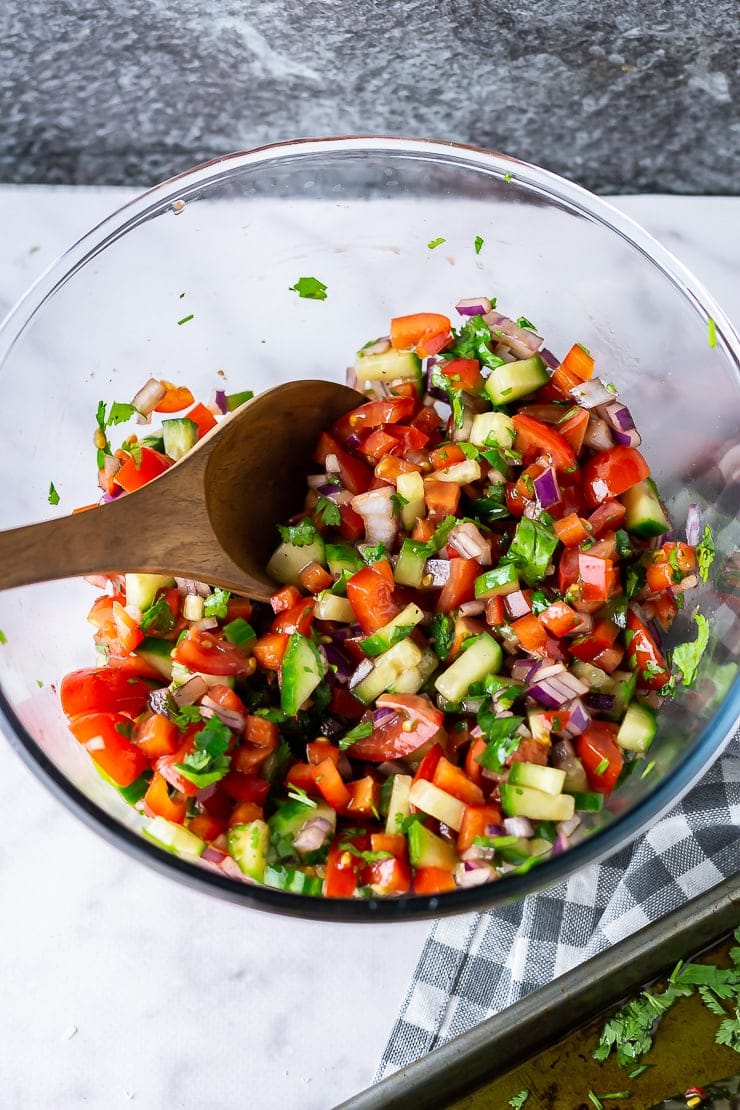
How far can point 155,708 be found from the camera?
1.89 metres

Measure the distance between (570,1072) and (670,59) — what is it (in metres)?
2.43

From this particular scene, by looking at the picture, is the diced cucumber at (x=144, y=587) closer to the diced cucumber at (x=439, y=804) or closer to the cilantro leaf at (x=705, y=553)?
the diced cucumber at (x=439, y=804)

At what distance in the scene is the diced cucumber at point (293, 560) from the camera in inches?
79.4

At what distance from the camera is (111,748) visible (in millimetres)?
1866

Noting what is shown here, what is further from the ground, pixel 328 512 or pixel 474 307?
pixel 474 307

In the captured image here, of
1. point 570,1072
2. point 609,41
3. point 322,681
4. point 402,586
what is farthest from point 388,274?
point 570,1072

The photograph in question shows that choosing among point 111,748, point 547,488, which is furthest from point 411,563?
point 111,748

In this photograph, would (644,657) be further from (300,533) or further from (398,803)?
(300,533)

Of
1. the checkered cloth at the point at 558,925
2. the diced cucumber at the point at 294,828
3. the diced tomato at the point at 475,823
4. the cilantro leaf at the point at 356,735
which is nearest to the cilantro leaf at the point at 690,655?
the checkered cloth at the point at 558,925

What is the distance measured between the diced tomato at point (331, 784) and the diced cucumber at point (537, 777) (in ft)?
0.92

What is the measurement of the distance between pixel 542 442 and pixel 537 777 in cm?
58

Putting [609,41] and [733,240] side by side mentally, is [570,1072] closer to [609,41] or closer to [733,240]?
[733,240]

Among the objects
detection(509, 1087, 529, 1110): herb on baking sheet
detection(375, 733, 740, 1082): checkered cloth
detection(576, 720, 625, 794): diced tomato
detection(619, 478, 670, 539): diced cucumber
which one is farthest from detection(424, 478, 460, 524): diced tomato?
detection(509, 1087, 529, 1110): herb on baking sheet

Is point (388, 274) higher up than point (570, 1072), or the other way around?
point (388, 274)
